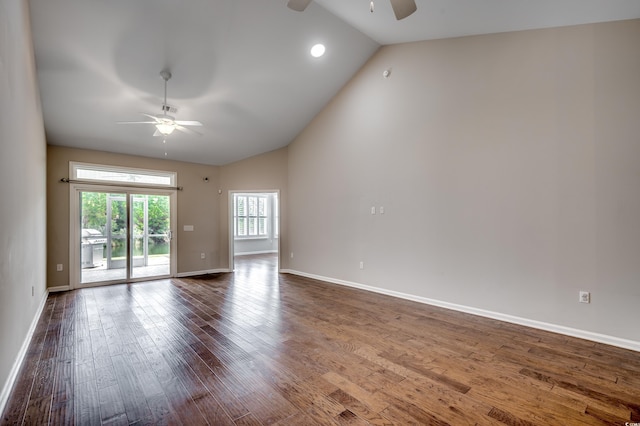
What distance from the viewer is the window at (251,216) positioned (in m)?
10.7

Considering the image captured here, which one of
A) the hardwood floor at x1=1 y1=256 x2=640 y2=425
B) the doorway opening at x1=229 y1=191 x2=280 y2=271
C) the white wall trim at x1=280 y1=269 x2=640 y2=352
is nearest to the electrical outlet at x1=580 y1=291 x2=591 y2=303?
the white wall trim at x1=280 y1=269 x2=640 y2=352

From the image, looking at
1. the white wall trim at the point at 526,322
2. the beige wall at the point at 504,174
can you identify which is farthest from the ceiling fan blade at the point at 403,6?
the white wall trim at the point at 526,322

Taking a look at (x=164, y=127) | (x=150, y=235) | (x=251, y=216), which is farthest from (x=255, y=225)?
(x=164, y=127)

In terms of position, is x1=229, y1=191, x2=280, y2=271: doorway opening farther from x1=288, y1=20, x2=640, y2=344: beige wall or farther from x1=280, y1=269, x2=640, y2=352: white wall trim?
x1=280, y1=269, x2=640, y2=352: white wall trim

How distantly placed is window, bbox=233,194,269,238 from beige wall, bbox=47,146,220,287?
3.58 metres

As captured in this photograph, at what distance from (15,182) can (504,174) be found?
494 cm

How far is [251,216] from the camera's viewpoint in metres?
11.1

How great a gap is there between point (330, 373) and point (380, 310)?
1.77 meters

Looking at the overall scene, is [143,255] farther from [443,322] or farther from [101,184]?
[443,322]

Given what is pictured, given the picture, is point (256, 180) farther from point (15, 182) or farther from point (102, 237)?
point (15, 182)

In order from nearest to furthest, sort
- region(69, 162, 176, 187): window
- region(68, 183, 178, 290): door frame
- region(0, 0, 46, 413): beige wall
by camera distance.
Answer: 1. region(0, 0, 46, 413): beige wall
2. region(68, 183, 178, 290): door frame
3. region(69, 162, 176, 187): window

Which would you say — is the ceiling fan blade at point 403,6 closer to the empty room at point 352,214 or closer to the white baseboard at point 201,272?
the empty room at point 352,214

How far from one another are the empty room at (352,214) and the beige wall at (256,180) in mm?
1010

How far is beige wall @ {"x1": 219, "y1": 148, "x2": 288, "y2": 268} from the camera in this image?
684 centimetres
